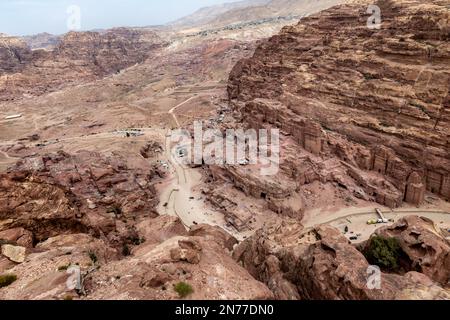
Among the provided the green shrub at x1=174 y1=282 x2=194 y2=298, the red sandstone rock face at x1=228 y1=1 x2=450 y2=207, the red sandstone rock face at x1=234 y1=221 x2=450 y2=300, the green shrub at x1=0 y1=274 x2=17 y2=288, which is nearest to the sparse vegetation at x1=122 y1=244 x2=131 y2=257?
the red sandstone rock face at x1=234 y1=221 x2=450 y2=300

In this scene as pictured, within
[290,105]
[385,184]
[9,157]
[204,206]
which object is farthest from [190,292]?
[9,157]

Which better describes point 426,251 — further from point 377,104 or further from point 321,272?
point 377,104

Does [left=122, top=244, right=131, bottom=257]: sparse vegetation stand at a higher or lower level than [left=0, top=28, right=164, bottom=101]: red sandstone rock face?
lower

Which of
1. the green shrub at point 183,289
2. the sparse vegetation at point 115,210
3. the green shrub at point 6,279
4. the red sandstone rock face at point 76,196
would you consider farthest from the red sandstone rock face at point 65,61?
the green shrub at point 183,289

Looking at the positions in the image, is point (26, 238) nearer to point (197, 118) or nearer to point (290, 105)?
point (290, 105)

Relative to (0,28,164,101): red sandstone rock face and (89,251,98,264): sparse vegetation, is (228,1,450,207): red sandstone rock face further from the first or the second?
(0,28,164,101): red sandstone rock face

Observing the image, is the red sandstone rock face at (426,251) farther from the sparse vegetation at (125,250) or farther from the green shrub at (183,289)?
the sparse vegetation at (125,250)
